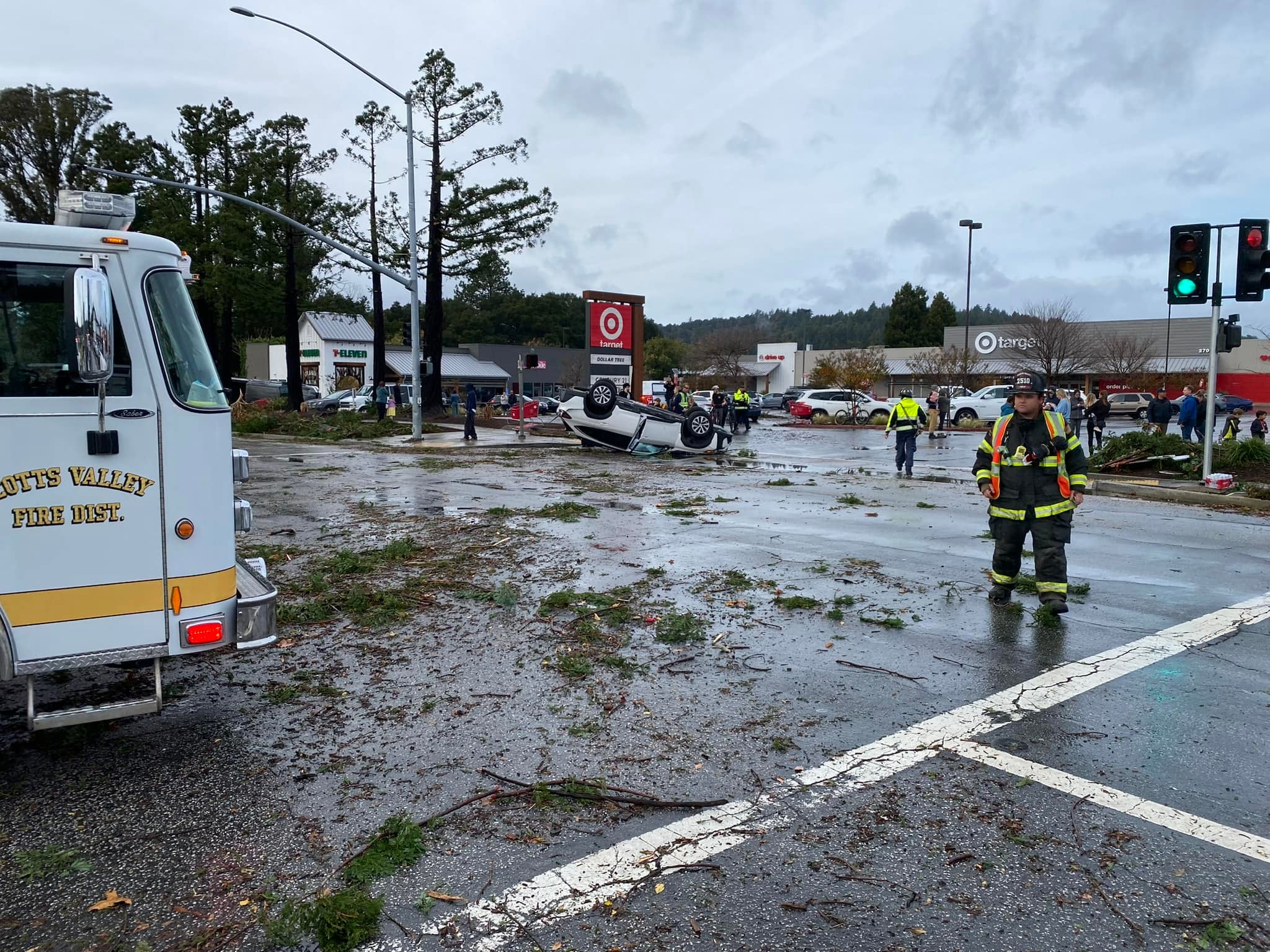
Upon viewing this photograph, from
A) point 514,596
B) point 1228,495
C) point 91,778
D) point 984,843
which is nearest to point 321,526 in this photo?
point 514,596

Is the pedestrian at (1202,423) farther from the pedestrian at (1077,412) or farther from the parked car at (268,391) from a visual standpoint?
the parked car at (268,391)

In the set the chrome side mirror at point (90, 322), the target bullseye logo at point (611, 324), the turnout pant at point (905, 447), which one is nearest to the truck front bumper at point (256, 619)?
the chrome side mirror at point (90, 322)

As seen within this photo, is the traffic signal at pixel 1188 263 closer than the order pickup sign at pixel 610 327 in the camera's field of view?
Yes

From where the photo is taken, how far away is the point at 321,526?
11430 millimetres

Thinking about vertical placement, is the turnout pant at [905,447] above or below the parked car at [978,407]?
below

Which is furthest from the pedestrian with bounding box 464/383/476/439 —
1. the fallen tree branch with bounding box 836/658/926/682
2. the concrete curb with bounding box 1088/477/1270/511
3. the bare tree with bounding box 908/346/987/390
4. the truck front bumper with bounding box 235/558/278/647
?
the bare tree with bounding box 908/346/987/390

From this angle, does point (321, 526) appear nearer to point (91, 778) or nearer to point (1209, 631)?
point (91, 778)

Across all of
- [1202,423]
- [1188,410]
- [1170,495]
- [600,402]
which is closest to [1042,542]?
[1170,495]

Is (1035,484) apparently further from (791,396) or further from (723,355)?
(723,355)

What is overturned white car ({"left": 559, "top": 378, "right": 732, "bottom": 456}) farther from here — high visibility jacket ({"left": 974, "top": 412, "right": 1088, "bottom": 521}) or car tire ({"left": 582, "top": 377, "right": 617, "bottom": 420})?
high visibility jacket ({"left": 974, "top": 412, "right": 1088, "bottom": 521})

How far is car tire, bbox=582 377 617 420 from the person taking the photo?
2319cm

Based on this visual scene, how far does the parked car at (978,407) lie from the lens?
39.4m

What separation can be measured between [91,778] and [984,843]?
4.06 m

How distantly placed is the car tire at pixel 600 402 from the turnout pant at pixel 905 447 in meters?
7.51
